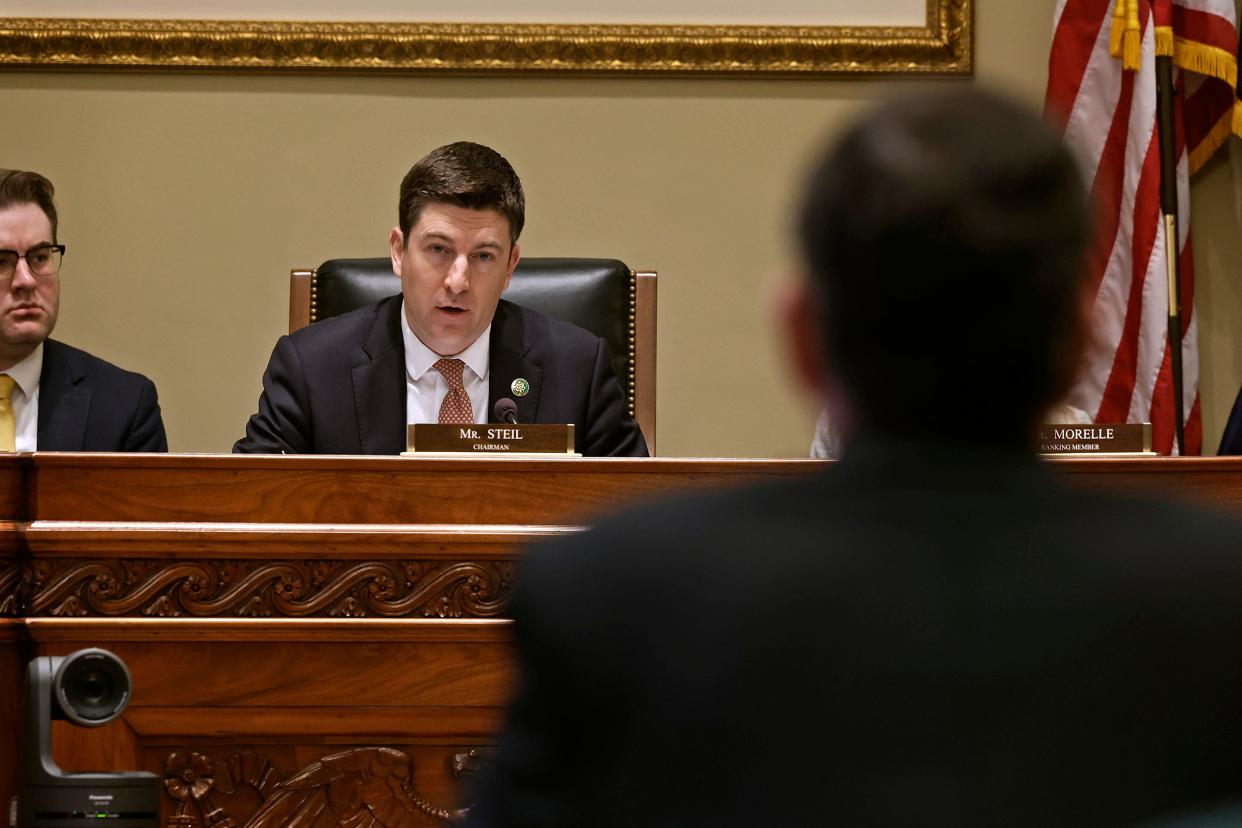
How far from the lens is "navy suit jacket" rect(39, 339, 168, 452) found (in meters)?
3.52

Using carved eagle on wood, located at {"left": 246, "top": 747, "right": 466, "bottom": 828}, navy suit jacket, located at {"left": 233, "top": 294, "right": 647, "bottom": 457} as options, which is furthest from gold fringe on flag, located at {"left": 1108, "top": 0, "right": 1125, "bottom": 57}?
carved eagle on wood, located at {"left": 246, "top": 747, "right": 466, "bottom": 828}

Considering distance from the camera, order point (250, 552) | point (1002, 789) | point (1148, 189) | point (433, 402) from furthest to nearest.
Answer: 1. point (1148, 189)
2. point (433, 402)
3. point (250, 552)
4. point (1002, 789)

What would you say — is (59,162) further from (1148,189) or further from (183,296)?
(1148,189)

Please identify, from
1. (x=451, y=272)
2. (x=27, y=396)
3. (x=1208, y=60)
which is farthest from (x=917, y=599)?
(x=1208, y=60)

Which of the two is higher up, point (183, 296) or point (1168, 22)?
point (1168, 22)

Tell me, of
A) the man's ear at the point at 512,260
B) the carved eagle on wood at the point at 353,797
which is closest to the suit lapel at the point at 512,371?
the man's ear at the point at 512,260

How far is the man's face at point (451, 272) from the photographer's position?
337 centimetres

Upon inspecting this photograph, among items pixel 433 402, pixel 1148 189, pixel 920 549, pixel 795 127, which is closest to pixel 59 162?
pixel 433 402

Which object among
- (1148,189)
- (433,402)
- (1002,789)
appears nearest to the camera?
(1002,789)

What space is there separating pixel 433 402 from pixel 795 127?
1662mm

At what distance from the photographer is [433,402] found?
3.42m

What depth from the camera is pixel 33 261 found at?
356 centimetres

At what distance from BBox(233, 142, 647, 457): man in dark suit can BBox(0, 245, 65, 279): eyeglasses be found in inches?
23.5

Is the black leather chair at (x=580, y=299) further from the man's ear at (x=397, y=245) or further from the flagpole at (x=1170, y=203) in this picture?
the flagpole at (x=1170, y=203)
